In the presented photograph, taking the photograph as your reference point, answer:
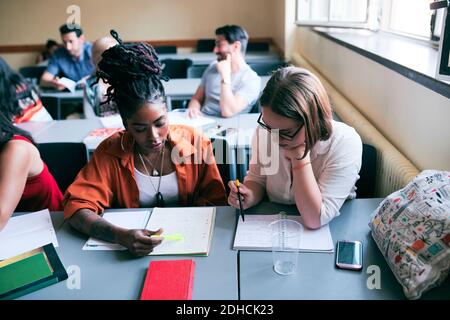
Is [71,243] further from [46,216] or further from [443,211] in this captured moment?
[443,211]

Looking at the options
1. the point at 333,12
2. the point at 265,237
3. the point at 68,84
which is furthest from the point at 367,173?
the point at 68,84

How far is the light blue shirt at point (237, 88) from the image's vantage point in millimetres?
2979

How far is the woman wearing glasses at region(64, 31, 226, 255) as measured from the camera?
4.69ft

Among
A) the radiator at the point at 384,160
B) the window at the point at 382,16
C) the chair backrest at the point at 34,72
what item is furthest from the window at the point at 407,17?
the chair backrest at the point at 34,72

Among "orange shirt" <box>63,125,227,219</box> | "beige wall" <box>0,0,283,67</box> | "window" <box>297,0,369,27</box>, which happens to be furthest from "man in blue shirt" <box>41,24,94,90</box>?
"orange shirt" <box>63,125,227,219</box>

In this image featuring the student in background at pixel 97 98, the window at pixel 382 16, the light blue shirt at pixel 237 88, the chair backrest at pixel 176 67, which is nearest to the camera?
the window at pixel 382 16

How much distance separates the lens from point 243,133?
2463mm

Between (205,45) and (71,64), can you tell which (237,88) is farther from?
(205,45)

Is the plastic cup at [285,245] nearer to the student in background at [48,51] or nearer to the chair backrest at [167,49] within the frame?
the chair backrest at [167,49]

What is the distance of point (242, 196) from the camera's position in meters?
1.43

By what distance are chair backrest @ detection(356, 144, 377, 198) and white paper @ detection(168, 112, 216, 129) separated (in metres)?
1.16

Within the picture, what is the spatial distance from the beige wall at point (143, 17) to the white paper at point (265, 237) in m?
5.28

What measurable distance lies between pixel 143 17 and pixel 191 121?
4166 mm
